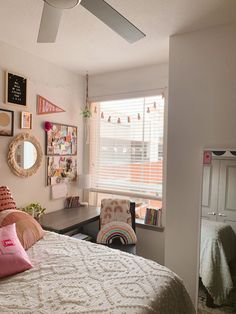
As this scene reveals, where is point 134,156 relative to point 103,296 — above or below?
above

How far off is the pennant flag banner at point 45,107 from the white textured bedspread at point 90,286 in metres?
1.66

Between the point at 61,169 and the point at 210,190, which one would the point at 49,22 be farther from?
the point at 61,169

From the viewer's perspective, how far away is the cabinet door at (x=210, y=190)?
2084 millimetres

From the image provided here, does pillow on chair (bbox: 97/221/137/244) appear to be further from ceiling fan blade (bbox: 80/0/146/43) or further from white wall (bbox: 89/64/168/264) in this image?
ceiling fan blade (bbox: 80/0/146/43)

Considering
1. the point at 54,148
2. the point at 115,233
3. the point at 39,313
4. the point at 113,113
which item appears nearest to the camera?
the point at 39,313

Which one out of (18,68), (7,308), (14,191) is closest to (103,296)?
(7,308)

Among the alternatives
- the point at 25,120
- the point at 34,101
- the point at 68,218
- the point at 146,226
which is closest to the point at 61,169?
the point at 68,218

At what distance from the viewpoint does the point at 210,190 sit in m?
2.11

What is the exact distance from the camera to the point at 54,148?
306 cm

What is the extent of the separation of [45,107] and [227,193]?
2.19 metres

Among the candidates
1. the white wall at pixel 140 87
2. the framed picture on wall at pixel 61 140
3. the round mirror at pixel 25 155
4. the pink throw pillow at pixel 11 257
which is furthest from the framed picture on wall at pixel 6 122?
the white wall at pixel 140 87

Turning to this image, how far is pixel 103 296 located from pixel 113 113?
8.25ft

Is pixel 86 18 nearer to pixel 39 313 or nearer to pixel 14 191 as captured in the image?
pixel 14 191

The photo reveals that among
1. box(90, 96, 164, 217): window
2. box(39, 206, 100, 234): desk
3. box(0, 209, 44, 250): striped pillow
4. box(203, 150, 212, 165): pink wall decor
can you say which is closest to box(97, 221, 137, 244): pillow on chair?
box(39, 206, 100, 234): desk
